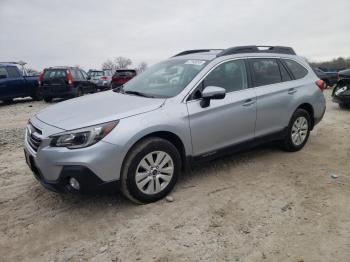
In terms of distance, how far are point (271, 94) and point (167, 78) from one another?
5.20 ft

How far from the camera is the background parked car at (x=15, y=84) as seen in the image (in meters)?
14.0

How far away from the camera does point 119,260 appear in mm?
2943

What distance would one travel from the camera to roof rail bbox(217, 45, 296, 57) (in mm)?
4818

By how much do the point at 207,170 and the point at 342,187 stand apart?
174 centimetres

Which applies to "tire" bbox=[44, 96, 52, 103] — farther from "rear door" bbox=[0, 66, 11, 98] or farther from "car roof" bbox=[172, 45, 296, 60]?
"car roof" bbox=[172, 45, 296, 60]

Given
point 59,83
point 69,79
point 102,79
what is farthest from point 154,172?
point 102,79

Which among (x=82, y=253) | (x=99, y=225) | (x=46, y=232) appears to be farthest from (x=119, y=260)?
(x=46, y=232)

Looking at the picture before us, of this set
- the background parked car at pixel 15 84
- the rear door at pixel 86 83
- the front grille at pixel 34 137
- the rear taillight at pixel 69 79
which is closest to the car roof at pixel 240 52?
the front grille at pixel 34 137

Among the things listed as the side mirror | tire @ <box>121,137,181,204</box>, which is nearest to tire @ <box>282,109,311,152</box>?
the side mirror

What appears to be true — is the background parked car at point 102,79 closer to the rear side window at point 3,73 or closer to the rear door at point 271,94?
the rear side window at point 3,73

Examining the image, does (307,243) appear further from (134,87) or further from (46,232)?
(134,87)

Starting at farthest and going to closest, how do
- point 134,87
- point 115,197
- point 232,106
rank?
point 134,87, point 232,106, point 115,197

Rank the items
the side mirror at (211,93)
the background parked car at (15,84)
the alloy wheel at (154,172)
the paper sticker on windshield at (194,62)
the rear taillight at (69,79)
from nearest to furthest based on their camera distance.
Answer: the alloy wheel at (154,172) < the side mirror at (211,93) < the paper sticker on windshield at (194,62) < the background parked car at (15,84) < the rear taillight at (69,79)

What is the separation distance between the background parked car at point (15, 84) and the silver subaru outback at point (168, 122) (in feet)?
35.6
